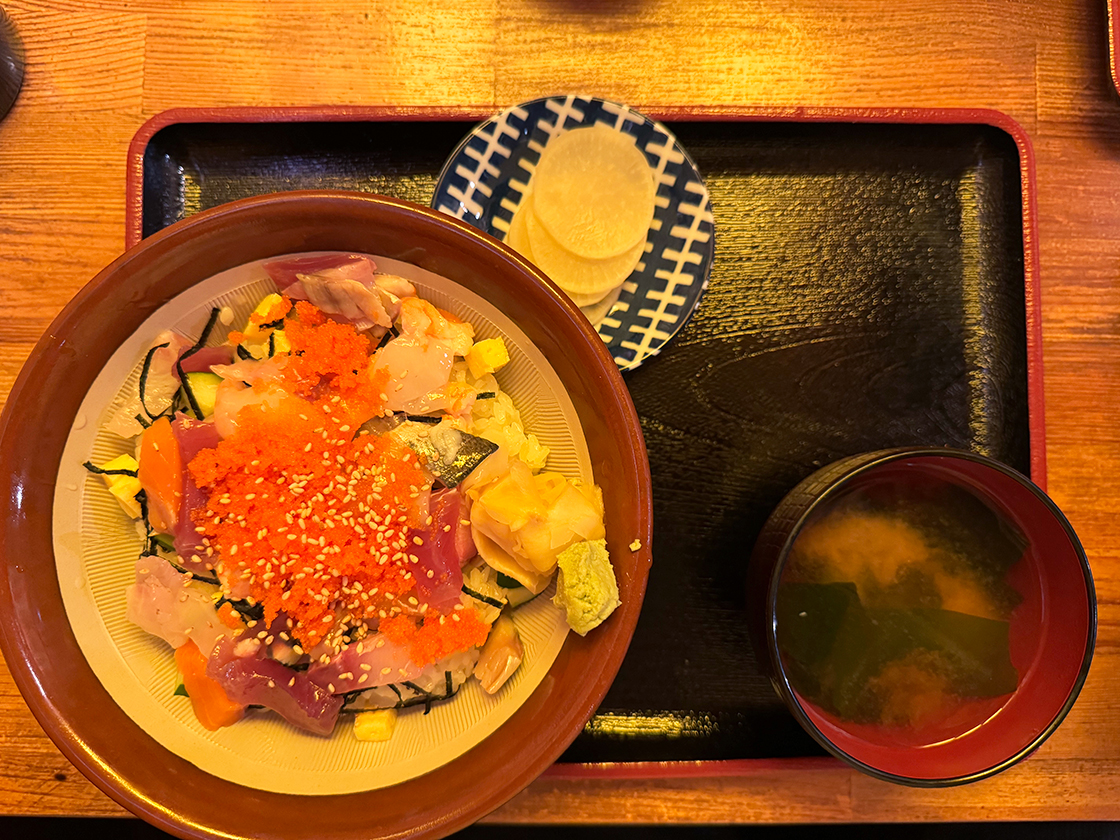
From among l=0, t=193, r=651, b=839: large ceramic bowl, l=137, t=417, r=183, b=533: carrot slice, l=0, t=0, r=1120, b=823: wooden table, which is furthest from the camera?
l=0, t=0, r=1120, b=823: wooden table

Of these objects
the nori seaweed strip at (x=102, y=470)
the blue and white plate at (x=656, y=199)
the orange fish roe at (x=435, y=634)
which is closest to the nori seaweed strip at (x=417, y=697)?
the orange fish roe at (x=435, y=634)

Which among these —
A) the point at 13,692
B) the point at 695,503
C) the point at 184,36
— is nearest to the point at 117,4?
the point at 184,36

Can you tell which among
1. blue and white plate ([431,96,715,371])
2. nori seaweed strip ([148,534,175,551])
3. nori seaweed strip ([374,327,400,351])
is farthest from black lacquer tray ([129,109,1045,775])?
nori seaweed strip ([148,534,175,551])

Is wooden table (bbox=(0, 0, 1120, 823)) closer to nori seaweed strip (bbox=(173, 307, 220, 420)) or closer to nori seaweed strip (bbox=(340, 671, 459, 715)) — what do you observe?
nori seaweed strip (bbox=(173, 307, 220, 420))

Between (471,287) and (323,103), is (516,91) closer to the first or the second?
(323,103)

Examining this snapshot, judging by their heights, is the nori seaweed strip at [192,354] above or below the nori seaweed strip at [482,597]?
above

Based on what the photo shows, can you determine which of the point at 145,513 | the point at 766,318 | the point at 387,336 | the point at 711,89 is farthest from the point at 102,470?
the point at 711,89

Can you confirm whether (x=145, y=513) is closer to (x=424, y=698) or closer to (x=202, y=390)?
(x=202, y=390)

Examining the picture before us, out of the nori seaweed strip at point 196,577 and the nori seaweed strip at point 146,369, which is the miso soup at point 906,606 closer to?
the nori seaweed strip at point 196,577
